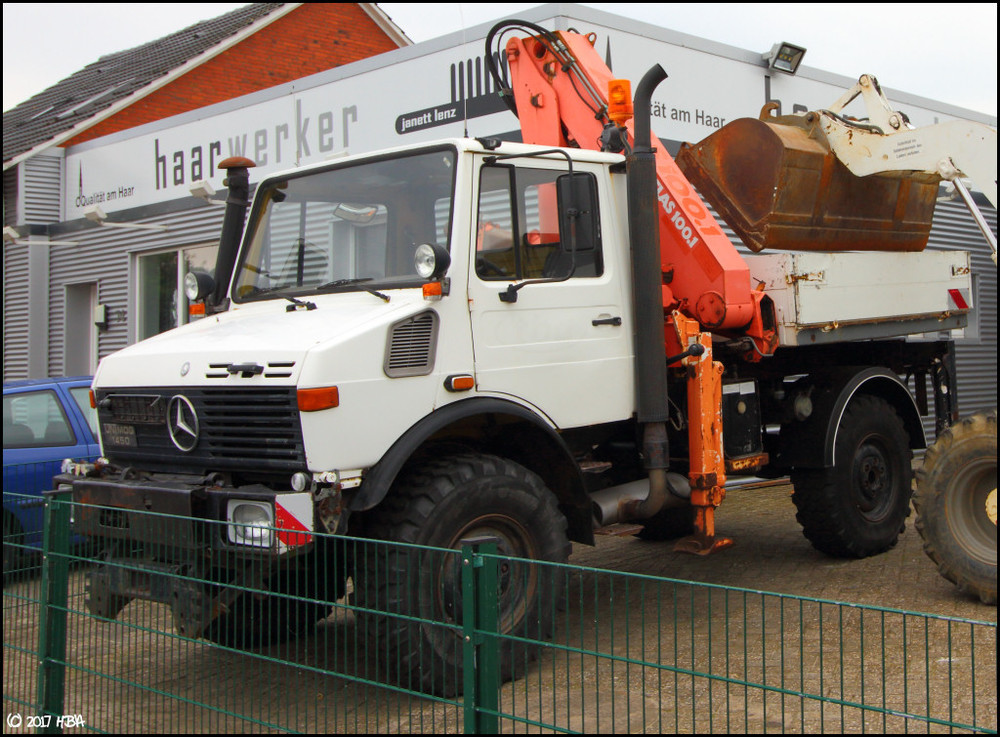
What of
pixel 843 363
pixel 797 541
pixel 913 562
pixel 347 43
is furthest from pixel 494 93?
pixel 347 43

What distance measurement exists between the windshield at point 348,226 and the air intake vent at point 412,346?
11.5 inches

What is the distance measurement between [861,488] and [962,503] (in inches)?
50.2

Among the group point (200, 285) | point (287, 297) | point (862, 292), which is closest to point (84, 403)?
point (200, 285)

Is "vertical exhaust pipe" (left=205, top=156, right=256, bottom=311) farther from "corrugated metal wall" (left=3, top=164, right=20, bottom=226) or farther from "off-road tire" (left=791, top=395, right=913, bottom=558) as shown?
"corrugated metal wall" (left=3, top=164, right=20, bottom=226)

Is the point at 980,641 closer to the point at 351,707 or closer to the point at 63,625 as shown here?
the point at 351,707

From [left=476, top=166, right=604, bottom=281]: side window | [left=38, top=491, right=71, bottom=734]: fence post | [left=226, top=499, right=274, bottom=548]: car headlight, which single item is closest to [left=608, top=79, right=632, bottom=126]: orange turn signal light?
[left=476, top=166, right=604, bottom=281]: side window

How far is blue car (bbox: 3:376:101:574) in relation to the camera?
7.45 m

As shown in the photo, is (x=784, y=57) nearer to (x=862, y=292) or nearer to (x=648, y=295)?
(x=862, y=292)

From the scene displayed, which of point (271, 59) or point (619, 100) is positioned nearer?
point (619, 100)

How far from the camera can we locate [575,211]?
524 cm

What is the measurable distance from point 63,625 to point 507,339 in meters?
2.41

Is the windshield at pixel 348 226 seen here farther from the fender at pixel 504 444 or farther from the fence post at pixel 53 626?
the fence post at pixel 53 626

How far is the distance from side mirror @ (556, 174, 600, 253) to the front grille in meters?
1.72

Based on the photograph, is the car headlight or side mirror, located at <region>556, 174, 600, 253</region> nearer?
the car headlight
